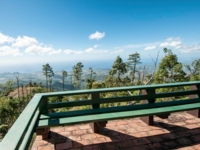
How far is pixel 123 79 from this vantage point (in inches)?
1512

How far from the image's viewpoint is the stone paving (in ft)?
7.91

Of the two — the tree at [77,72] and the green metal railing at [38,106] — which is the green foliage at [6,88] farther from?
the green metal railing at [38,106]

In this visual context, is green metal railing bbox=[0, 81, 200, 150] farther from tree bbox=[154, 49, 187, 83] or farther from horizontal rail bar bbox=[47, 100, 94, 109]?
tree bbox=[154, 49, 187, 83]

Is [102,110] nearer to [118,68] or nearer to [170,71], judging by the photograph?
[170,71]

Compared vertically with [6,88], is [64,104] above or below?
above

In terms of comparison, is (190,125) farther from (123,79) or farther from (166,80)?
(123,79)

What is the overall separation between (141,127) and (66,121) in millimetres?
1607

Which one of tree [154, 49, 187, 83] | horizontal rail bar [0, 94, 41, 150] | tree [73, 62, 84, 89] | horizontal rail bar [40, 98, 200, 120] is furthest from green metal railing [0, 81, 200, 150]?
tree [73, 62, 84, 89]

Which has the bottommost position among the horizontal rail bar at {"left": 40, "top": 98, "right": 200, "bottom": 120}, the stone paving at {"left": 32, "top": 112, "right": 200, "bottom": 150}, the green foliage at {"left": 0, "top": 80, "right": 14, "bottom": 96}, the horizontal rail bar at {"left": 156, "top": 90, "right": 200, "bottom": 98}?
the green foliage at {"left": 0, "top": 80, "right": 14, "bottom": 96}

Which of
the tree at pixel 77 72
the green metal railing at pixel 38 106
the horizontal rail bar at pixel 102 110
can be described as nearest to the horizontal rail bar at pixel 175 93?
the green metal railing at pixel 38 106

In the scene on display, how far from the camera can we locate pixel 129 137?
2.69m

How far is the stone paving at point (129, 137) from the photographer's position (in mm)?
2412

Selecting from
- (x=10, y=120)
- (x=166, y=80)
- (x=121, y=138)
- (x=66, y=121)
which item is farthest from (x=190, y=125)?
(x=10, y=120)

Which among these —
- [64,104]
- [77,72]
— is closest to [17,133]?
[64,104]
